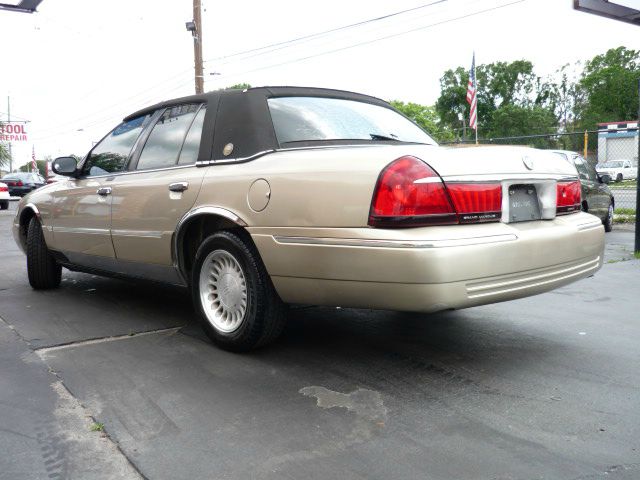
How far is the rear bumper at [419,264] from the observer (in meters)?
2.88

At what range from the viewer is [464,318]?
450 centimetres

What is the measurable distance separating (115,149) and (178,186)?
4.17 ft

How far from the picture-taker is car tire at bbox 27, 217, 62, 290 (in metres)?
5.75

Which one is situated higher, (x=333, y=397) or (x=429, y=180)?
(x=429, y=180)

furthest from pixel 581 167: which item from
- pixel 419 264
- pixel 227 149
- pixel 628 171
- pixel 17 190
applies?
pixel 628 171

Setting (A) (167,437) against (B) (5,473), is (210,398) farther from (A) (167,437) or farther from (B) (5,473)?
(B) (5,473)

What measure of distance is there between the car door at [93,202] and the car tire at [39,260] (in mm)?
407

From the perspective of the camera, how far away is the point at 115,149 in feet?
16.1

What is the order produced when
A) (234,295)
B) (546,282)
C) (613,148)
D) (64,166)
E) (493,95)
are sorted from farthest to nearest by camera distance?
(493,95) → (613,148) → (64,166) → (234,295) → (546,282)

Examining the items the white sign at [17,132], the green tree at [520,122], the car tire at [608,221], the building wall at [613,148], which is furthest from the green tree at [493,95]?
the car tire at [608,221]

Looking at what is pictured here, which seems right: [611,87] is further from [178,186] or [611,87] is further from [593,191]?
[178,186]

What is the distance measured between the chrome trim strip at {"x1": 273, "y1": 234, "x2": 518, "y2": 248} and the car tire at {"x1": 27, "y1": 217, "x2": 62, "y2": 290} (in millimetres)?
3486

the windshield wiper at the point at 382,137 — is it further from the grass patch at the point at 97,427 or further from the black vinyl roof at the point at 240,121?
the grass patch at the point at 97,427

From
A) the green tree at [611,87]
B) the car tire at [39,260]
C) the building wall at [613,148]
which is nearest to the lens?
the car tire at [39,260]
